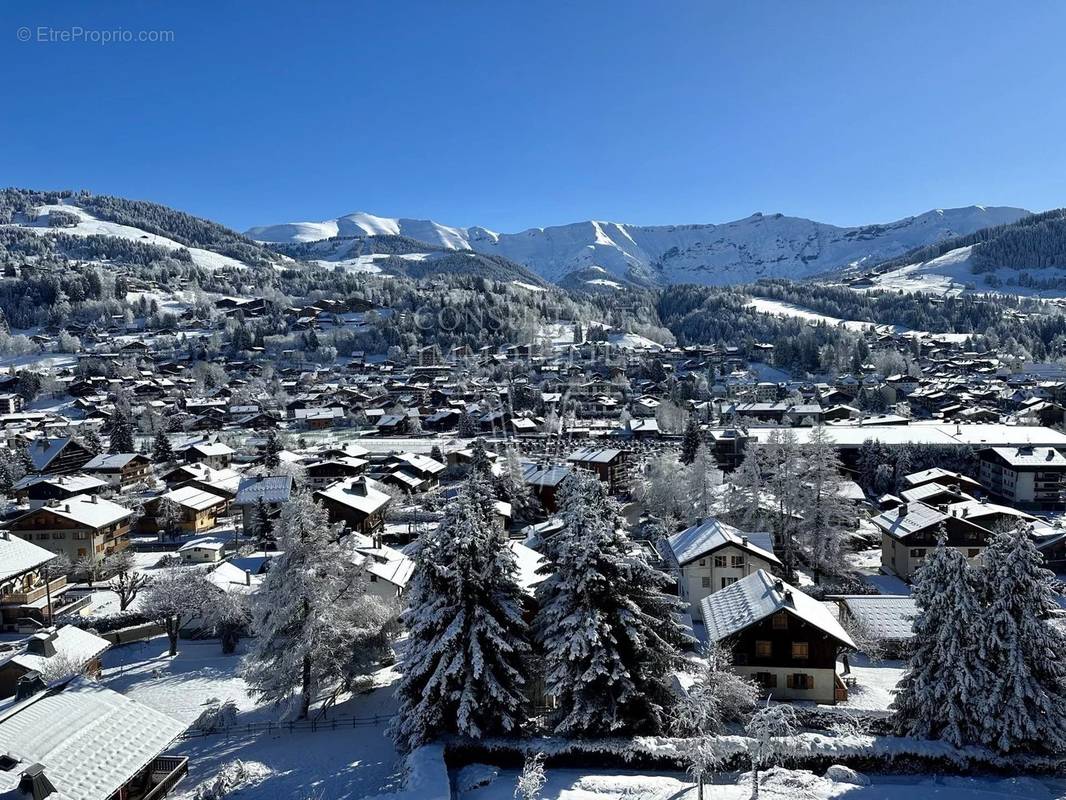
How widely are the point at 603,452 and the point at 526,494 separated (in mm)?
12257

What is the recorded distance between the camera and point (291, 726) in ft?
69.7

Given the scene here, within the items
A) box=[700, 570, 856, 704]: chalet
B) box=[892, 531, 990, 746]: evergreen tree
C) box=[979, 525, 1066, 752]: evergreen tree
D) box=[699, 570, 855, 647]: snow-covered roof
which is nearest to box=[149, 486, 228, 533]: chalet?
box=[699, 570, 855, 647]: snow-covered roof

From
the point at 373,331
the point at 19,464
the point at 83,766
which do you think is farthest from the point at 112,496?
the point at 373,331

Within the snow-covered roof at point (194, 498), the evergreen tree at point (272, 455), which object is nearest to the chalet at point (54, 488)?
the snow-covered roof at point (194, 498)

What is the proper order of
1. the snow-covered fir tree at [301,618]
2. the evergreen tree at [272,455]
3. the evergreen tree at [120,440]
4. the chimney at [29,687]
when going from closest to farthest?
the chimney at [29,687] < the snow-covered fir tree at [301,618] < the evergreen tree at [272,455] < the evergreen tree at [120,440]

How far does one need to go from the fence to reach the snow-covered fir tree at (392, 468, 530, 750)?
3.52 m

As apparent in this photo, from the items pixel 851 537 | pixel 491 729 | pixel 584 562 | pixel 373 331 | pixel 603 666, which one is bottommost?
pixel 851 537

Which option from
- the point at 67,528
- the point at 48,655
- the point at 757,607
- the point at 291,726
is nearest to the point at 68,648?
the point at 48,655

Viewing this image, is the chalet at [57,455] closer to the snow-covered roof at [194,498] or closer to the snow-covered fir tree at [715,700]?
the snow-covered roof at [194,498]

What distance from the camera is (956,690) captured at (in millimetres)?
17344

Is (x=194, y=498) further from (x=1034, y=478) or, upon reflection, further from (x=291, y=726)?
(x=1034, y=478)

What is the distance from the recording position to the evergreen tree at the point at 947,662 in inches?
679

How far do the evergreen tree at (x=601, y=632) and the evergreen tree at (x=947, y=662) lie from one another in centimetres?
698

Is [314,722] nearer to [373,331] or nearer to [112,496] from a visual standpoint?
[112,496]
